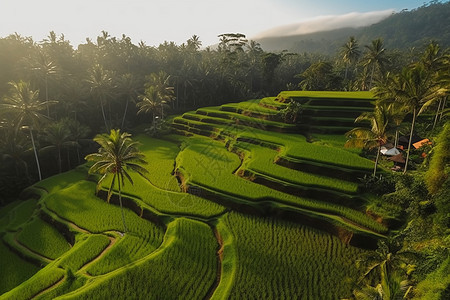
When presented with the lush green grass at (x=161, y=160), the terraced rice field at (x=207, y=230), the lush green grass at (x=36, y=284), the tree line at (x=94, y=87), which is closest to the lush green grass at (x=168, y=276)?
the terraced rice field at (x=207, y=230)

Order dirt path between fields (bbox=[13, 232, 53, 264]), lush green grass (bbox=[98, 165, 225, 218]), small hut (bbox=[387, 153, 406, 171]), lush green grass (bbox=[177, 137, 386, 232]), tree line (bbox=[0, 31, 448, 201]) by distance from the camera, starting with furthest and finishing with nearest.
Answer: tree line (bbox=[0, 31, 448, 201]) < small hut (bbox=[387, 153, 406, 171]) < lush green grass (bbox=[98, 165, 225, 218]) < lush green grass (bbox=[177, 137, 386, 232]) < dirt path between fields (bbox=[13, 232, 53, 264])

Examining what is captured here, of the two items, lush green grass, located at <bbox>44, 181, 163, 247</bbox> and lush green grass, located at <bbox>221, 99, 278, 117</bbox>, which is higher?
lush green grass, located at <bbox>221, 99, 278, 117</bbox>

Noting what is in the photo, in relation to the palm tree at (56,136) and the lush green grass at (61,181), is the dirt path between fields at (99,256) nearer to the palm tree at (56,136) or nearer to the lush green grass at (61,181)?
the lush green grass at (61,181)

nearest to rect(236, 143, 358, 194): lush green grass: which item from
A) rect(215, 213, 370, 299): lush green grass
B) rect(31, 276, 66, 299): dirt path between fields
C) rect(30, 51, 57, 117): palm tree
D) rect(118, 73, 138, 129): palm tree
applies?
rect(215, 213, 370, 299): lush green grass

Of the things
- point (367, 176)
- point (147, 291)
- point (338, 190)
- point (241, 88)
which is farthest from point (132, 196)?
point (241, 88)

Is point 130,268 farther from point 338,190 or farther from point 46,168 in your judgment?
point 46,168

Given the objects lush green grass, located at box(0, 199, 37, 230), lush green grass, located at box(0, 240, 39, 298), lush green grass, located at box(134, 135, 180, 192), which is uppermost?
lush green grass, located at box(134, 135, 180, 192)

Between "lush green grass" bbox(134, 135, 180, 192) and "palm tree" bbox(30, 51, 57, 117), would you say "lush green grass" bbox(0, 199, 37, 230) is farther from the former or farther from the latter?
"palm tree" bbox(30, 51, 57, 117)

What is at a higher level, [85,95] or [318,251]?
[85,95]

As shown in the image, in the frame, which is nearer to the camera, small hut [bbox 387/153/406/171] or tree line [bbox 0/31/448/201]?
small hut [bbox 387/153/406/171]
